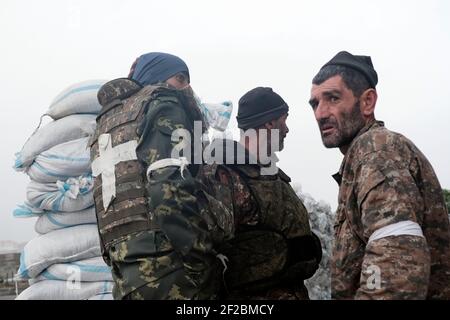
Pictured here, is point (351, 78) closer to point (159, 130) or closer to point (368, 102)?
point (368, 102)

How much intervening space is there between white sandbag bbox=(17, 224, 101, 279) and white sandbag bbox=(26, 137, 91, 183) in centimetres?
40

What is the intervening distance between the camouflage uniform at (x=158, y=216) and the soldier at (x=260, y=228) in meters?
0.21

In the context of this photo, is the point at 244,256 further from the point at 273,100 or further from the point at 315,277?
the point at 315,277

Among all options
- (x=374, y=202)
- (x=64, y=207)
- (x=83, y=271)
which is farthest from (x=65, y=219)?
(x=374, y=202)

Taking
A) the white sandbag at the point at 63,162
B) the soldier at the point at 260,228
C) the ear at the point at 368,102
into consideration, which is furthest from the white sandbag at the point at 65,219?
the ear at the point at 368,102

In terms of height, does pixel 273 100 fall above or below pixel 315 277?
above

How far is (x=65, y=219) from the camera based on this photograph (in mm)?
3758

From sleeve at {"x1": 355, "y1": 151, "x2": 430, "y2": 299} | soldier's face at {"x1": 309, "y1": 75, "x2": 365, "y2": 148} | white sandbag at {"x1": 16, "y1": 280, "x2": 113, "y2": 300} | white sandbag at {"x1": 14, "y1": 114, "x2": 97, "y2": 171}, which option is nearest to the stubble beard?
soldier's face at {"x1": 309, "y1": 75, "x2": 365, "y2": 148}

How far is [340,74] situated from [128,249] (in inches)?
45.1

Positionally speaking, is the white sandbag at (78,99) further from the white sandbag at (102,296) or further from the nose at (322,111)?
the nose at (322,111)

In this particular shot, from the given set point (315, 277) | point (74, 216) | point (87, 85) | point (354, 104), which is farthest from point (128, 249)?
point (315, 277)

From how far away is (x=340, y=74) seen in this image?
212 centimetres

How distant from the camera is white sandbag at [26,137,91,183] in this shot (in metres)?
3.68

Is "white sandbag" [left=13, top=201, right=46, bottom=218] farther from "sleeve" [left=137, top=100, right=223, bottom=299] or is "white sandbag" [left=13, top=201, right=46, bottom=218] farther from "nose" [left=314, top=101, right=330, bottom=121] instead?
"nose" [left=314, top=101, right=330, bottom=121]
